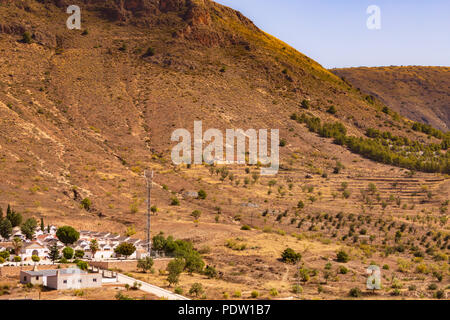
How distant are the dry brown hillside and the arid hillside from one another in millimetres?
47360

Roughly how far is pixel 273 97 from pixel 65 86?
30.5 m

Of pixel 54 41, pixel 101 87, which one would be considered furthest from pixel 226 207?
pixel 54 41

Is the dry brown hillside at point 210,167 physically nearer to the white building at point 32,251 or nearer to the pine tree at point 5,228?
the pine tree at point 5,228

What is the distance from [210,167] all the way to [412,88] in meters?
110

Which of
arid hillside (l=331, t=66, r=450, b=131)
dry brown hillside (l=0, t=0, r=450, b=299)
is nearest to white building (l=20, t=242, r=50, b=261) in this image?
dry brown hillside (l=0, t=0, r=450, b=299)

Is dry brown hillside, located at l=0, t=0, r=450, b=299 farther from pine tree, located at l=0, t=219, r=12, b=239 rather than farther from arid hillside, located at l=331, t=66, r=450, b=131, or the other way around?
arid hillside, located at l=331, t=66, r=450, b=131

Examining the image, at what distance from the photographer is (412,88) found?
168 metres

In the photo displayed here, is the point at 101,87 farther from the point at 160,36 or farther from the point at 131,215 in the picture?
the point at 131,215

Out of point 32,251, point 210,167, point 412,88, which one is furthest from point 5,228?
point 412,88

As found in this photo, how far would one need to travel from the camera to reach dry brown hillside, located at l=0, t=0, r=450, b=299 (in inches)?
1966

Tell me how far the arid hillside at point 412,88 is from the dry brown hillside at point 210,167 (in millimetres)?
47360

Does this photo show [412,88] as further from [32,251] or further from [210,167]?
[32,251]

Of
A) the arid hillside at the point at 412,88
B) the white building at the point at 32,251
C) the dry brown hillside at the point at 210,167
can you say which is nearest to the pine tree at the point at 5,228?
the white building at the point at 32,251

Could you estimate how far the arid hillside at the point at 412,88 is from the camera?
15459 centimetres
